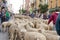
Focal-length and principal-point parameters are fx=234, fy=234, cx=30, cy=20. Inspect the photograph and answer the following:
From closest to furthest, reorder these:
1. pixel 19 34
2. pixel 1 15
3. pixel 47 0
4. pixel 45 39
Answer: pixel 45 39 → pixel 19 34 → pixel 1 15 → pixel 47 0

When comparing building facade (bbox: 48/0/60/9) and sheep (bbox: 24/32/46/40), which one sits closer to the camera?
sheep (bbox: 24/32/46/40)

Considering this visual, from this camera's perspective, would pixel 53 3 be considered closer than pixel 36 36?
No

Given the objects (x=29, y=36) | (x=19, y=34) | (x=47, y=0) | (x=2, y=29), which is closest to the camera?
(x=29, y=36)

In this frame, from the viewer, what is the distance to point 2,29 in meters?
16.8

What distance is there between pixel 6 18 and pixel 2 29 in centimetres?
306

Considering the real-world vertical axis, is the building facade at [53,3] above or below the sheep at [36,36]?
below

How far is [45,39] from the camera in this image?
7844 millimetres

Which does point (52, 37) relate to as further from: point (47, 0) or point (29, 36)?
point (47, 0)

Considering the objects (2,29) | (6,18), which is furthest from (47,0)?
(2,29)

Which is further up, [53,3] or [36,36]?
[36,36]

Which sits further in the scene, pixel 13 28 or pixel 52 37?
pixel 13 28

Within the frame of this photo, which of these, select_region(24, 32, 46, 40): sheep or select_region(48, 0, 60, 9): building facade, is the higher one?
select_region(24, 32, 46, 40): sheep

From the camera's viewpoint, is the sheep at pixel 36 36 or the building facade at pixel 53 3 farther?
the building facade at pixel 53 3

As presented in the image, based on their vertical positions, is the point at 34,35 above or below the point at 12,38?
above
